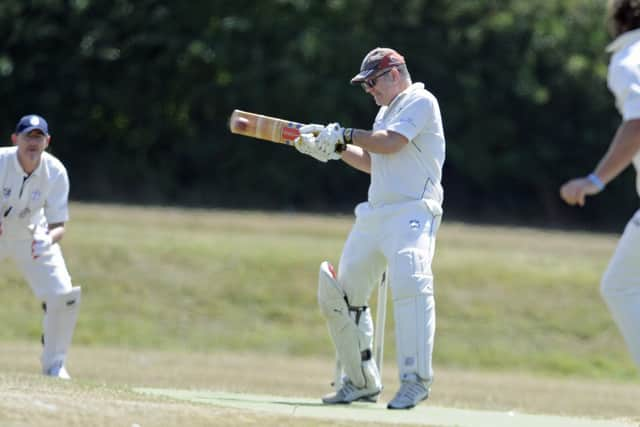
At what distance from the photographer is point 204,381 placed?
11.9 meters

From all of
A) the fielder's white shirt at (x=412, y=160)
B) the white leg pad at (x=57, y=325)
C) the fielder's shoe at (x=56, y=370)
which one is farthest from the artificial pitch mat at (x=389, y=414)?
the white leg pad at (x=57, y=325)

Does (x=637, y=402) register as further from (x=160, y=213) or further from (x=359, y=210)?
(x=160, y=213)

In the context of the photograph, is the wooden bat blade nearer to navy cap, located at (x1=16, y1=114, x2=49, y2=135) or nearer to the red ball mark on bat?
the red ball mark on bat

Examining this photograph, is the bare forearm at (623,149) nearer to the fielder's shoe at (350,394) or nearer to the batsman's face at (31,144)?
the fielder's shoe at (350,394)

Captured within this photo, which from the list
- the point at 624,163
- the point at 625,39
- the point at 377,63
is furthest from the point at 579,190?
the point at 377,63

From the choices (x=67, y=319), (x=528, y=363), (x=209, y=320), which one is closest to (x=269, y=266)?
Result: (x=209, y=320)

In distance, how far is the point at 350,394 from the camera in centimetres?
861

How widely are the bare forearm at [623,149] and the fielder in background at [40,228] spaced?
5077 millimetres

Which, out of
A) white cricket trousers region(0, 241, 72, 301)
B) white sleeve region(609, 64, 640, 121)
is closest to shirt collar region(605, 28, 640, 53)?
white sleeve region(609, 64, 640, 121)

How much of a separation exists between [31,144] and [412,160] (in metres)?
3.25

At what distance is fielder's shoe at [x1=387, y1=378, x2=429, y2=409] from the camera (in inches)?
316

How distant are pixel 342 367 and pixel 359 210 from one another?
1042 millimetres

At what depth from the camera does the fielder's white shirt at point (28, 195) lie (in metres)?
10.1

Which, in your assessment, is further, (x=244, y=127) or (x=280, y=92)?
(x=280, y=92)
